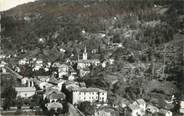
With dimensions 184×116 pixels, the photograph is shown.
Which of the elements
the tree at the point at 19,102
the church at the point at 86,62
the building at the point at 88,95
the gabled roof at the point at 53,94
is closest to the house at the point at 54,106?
the gabled roof at the point at 53,94

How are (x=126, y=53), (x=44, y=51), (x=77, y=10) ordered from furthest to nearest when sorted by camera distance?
(x=77, y=10) < (x=44, y=51) < (x=126, y=53)

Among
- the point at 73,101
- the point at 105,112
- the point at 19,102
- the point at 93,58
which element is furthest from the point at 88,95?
the point at 93,58

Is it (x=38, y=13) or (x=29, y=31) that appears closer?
(x=29, y=31)

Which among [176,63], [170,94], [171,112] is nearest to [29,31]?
[176,63]

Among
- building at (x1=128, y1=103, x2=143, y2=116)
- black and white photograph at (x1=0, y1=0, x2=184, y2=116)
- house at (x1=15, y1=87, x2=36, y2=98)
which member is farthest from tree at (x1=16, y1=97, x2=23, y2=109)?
building at (x1=128, y1=103, x2=143, y2=116)

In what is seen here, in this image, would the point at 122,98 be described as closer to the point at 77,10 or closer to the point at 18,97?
the point at 18,97

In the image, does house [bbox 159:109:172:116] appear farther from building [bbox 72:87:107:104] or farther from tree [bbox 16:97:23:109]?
tree [bbox 16:97:23:109]

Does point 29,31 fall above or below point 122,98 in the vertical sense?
above

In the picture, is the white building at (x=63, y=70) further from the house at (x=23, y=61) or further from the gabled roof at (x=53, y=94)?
the gabled roof at (x=53, y=94)
